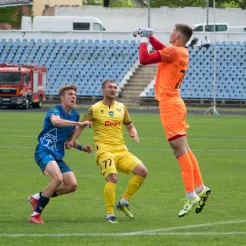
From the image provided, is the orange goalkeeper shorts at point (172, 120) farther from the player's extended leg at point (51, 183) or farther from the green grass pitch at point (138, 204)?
the player's extended leg at point (51, 183)

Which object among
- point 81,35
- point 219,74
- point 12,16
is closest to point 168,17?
point 81,35

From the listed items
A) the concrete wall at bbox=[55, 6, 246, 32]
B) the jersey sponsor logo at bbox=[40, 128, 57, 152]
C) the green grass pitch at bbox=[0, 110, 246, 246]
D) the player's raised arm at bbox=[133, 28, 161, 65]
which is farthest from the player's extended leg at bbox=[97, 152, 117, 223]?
the concrete wall at bbox=[55, 6, 246, 32]

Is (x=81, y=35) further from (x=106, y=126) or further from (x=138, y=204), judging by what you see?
(x=106, y=126)

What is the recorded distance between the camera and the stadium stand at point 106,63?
57.8 m

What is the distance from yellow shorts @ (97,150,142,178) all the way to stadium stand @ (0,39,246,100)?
43301 millimetres

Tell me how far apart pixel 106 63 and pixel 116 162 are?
48665 millimetres

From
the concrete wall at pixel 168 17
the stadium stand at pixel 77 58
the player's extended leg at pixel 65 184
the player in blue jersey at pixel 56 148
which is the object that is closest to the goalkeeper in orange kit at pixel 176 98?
the player in blue jersey at pixel 56 148

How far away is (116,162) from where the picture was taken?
518 inches

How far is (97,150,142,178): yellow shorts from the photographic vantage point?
12938 millimetres

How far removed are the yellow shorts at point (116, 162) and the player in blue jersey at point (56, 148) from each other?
0.30 m

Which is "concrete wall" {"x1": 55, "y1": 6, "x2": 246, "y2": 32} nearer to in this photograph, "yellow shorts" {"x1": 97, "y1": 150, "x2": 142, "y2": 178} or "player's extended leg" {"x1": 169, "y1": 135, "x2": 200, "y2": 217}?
"yellow shorts" {"x1": 97, "y1": 150, "x2": 142, "y2": 178}

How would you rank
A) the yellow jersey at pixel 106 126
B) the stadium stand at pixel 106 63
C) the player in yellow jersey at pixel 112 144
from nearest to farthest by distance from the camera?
the player in yellow jersey at pixel 112 144
the yellow jersey at pixel 106 126
the stadium stand at pixel 106 63

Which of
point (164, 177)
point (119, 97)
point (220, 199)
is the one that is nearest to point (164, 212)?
point (220, 199)

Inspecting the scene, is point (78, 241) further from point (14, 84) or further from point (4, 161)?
point (14, 84)
